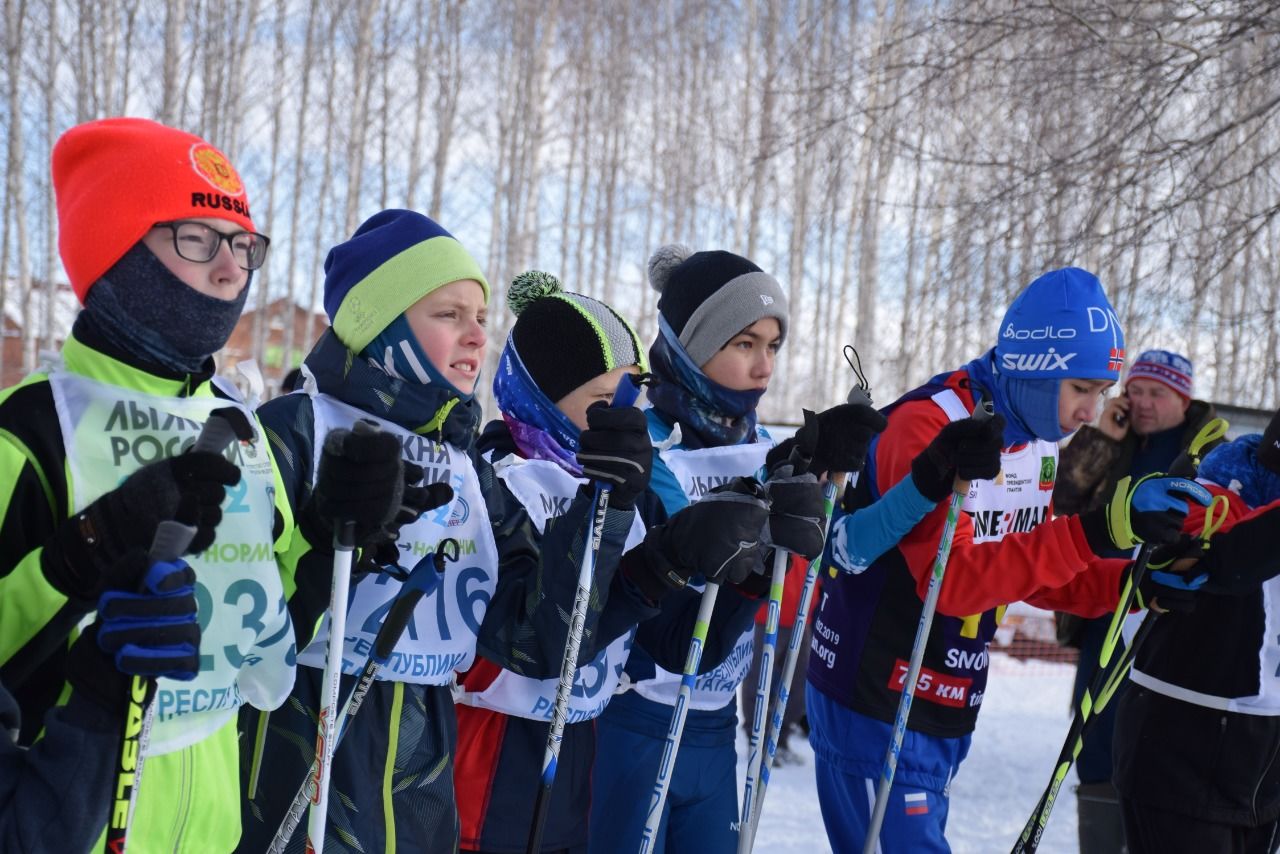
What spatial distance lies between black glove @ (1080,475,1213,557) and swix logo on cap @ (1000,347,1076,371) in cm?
37

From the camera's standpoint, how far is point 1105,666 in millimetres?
2998

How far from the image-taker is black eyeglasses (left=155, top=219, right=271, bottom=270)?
1.81 meters

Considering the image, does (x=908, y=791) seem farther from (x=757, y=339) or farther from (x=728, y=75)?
(x=728, y=75)

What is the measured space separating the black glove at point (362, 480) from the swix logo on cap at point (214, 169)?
1.57ft

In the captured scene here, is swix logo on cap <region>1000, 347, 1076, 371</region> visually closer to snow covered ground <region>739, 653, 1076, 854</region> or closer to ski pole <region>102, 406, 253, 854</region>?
ski pole <region>102, 406, 253, 854</region>

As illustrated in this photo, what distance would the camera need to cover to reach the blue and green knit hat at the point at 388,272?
7.56ft

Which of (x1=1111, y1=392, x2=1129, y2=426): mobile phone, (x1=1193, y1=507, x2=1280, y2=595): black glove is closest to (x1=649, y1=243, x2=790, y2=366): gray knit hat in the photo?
(x1=1193, y1=507, x2=1280, y2=595): black glove

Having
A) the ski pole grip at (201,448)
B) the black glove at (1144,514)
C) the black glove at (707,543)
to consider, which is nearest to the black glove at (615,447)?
the black glove at (707,543)

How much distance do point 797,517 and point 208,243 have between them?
4.54 ft

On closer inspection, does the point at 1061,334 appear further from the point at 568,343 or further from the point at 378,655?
the point at 378,655

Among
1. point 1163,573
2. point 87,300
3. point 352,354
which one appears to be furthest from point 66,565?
point 1163,573

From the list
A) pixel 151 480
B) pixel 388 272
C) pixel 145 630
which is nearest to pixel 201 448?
pixel 151 480

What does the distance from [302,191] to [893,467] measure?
712 inches

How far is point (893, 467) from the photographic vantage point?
3105 mm
